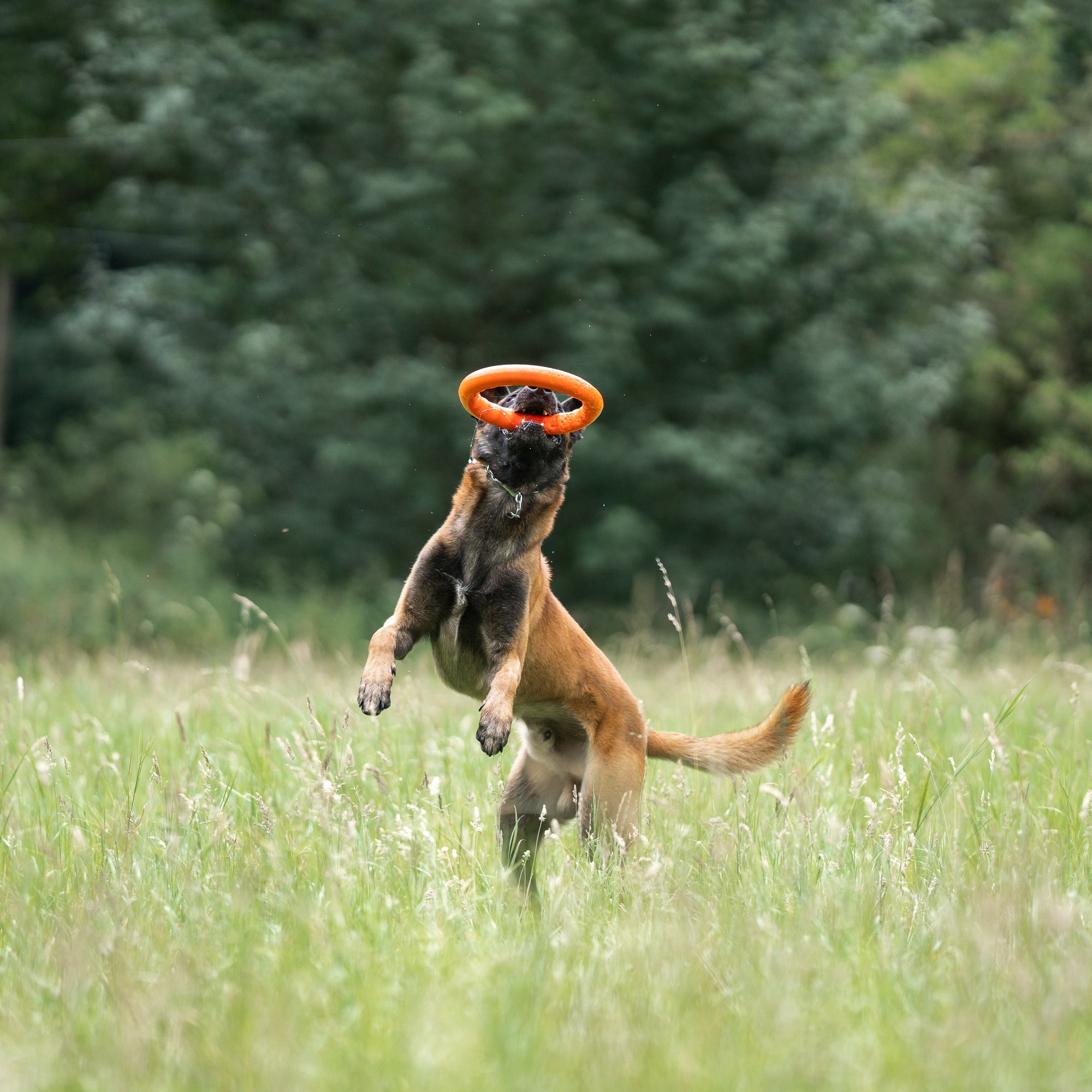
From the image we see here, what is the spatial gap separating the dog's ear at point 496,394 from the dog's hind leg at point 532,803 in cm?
124

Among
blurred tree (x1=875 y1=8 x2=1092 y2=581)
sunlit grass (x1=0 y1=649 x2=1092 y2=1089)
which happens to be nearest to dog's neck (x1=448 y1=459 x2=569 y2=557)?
sunlit grass (x1=0 y1=649 x2=1092 y2=1089)

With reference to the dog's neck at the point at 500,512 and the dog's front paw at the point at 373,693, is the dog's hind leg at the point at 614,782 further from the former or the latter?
the dog's front paw at the point at 373,693

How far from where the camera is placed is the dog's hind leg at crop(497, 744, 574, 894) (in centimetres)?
435

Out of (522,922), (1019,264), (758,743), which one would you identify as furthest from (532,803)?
(1019,264)

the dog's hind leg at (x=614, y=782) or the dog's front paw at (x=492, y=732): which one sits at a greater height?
the dog's front paw at (x=492, y=732)

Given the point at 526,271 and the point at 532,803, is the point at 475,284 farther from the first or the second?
the point at 532,803

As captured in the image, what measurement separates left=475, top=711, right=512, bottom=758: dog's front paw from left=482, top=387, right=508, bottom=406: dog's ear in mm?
1263

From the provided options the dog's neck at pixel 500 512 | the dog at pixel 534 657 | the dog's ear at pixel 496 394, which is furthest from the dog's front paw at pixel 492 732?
the dog's ear at pixel 496 394

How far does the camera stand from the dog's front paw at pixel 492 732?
3627 mm

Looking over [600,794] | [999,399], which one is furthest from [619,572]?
[600,794]

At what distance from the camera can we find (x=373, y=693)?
145 inches

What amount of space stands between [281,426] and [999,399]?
37.1 feet

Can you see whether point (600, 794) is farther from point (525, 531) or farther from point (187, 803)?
point (187, 803)

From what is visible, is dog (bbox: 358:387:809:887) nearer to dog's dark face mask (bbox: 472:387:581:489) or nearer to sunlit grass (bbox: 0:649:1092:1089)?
dog's dark face mask (bbox: 472:387:581:489)
